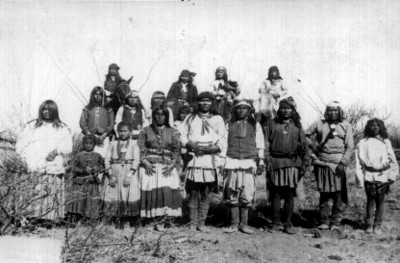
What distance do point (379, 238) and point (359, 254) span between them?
550mm

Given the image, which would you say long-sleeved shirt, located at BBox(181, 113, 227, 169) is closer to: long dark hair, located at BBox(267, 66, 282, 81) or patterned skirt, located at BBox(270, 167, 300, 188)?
patterned skirt, located at BBox(270, 167, 300, 188)

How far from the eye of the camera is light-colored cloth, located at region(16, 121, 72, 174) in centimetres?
583

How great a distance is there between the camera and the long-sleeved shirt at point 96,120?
6.53 metres

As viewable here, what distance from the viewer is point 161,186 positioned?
18.5ft

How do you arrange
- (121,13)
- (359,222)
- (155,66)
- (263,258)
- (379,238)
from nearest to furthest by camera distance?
(263,258), (379,238), (359,222), (121,13), (155,66)

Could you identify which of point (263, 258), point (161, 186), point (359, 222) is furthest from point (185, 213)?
point (359, 222)

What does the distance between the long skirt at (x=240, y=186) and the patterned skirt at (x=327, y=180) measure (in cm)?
90

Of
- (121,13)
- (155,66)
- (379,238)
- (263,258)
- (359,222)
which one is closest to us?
(263,258)

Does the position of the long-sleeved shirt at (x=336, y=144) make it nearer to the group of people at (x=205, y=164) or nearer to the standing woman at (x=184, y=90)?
the group of people at (x=205, y=164)

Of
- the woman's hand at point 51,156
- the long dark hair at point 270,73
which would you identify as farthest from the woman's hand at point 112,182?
the long dark hair at point 270,73

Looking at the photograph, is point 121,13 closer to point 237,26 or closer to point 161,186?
point 237,26

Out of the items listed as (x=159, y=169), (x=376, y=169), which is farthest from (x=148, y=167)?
(x=376, y=169)

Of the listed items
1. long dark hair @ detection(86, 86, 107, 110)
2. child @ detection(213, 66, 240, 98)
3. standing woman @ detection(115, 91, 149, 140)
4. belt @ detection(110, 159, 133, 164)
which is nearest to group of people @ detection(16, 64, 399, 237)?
belt @ detection(110, 159, 133, 164)

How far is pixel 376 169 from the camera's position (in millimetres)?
5742
